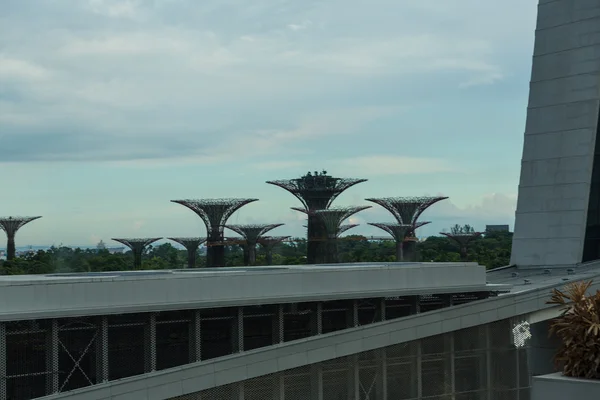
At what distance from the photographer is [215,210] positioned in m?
96.4

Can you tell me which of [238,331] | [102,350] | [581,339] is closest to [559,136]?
[238,331]

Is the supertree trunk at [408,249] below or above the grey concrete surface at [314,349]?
above

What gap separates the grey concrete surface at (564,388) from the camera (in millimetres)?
23078

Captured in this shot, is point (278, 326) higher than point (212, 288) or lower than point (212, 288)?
lower

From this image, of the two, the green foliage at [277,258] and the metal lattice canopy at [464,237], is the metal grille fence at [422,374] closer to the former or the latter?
the green foliage at [277,258]

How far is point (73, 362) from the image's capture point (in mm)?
26688

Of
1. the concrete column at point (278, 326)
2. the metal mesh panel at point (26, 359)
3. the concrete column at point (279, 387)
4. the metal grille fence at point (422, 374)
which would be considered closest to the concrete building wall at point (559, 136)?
the metal grille fence at point (422, 374)

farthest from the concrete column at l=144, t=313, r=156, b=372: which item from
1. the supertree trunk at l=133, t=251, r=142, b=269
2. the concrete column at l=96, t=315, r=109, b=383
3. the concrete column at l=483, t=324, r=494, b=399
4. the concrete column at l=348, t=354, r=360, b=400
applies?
the supertree trunk at l=133, t=251, r=142, b=269

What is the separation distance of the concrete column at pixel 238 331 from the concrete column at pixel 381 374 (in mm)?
4653

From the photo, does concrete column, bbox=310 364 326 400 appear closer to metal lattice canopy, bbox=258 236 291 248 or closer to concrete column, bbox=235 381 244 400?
concrete column, bbox=235 381 244 400

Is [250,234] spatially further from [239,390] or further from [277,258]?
[239,390]

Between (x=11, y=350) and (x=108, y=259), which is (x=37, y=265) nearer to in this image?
(x=108, y=259)

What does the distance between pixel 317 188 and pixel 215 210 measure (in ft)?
38.6

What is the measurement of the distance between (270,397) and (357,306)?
5621mm
